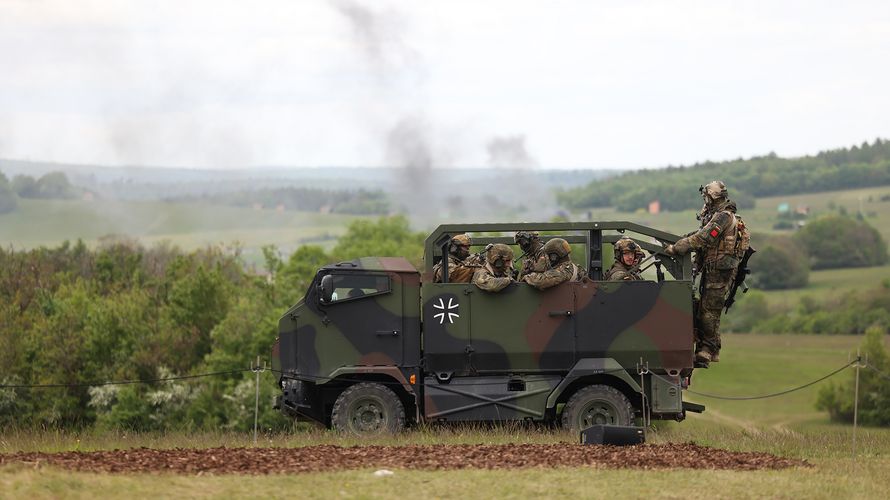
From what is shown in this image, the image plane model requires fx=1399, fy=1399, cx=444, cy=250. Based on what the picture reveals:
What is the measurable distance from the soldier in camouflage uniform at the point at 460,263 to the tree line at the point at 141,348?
31.9m

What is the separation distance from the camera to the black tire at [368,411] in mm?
19078

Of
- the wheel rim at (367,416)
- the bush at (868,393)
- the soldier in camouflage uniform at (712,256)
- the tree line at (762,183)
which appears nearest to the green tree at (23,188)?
the tree line at (762,183)

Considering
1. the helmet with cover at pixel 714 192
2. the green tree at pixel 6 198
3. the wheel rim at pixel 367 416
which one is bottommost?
the wheel rim at pixel 367 416

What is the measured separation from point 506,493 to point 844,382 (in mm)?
90840

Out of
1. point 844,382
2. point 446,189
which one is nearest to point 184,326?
point 844,382

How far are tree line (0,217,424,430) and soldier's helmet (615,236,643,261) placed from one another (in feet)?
108

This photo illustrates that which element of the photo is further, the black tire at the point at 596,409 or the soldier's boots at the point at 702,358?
the soldier's boots at the point at 702,358

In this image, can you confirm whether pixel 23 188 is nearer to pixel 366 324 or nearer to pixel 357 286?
pixel 357 286

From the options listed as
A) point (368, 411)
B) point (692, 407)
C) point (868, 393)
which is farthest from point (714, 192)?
point (868, 393)

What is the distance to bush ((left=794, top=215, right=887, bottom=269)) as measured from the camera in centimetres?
15612

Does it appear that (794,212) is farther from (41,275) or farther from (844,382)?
(41,275)

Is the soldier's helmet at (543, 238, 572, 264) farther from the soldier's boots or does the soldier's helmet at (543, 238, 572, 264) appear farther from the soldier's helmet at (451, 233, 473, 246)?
the soldier's boots

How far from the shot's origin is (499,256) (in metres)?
19.2

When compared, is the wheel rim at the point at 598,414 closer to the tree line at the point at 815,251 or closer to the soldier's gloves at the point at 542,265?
the soldier's gloves at the point at 542,265
